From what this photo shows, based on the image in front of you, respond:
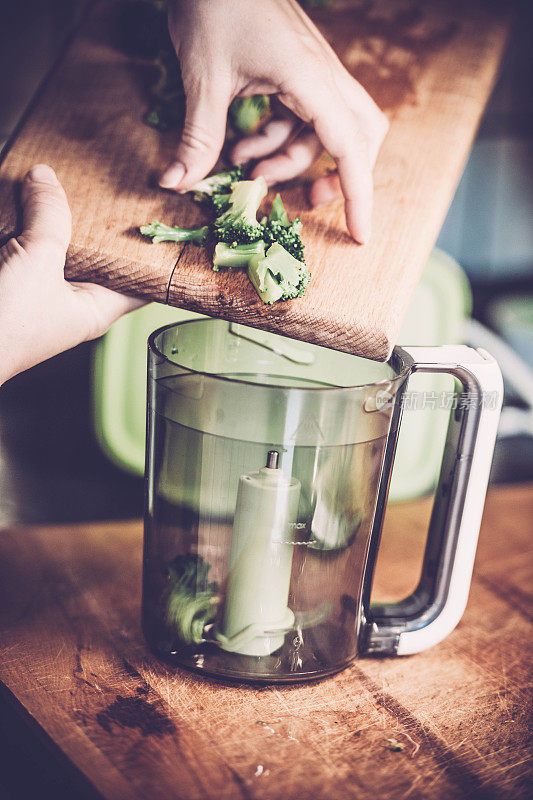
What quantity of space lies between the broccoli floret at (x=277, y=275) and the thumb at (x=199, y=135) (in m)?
0.13

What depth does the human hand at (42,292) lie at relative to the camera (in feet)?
1.97

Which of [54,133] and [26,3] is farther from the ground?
[26,3]

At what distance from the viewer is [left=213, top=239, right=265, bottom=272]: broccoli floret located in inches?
23.9

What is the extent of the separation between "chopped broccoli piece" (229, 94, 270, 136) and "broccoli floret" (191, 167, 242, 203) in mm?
94

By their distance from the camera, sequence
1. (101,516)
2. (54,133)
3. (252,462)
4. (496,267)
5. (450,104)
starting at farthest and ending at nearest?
1. (496,267)
2. (101,516)
3. (450,104)
4. (54,133)
5. (252,462)

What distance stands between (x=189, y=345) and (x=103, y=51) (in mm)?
391

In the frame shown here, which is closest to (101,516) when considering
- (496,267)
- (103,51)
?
(103,51)

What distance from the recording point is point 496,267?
5.38 feet

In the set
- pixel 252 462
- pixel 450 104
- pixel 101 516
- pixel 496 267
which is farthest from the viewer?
pixel 496 267

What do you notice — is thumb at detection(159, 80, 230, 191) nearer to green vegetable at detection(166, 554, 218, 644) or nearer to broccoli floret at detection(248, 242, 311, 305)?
broccoli floret at detection(248, 242, 311, 305)

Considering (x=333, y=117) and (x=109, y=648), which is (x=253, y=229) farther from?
(x=109, y=648)

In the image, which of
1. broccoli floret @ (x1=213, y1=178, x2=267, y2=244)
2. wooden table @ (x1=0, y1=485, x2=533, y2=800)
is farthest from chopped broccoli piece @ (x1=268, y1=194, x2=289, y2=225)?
wooden table @ (x1=0, y1=485, x2=533, y2=800)

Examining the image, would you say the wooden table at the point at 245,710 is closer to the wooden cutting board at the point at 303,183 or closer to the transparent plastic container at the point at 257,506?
the transparent plastic container at the point at 257,506

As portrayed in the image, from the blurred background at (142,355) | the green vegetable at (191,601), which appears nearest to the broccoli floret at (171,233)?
the green vegetable at (191,601)
